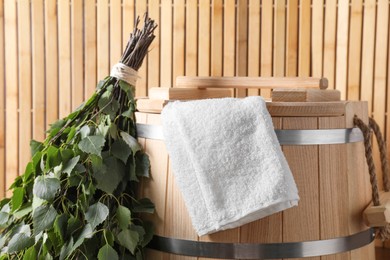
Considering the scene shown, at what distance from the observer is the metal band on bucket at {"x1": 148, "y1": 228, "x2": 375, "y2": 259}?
6.33 ft

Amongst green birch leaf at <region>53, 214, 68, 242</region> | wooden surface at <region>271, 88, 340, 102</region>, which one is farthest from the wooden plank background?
green birch leaf at <region>53, 214, 68, 242</region>

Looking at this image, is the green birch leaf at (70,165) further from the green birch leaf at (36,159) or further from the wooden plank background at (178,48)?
the wooden plank background at (178,48)

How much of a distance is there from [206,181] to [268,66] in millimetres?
1406

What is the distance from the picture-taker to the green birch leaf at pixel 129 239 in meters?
1.96

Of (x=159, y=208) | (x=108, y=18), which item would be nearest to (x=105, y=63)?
(x=108, y=18)

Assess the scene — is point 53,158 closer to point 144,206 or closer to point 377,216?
point 144,206

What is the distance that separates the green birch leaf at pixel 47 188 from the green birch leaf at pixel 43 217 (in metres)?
0.04

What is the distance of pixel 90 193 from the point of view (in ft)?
6.62

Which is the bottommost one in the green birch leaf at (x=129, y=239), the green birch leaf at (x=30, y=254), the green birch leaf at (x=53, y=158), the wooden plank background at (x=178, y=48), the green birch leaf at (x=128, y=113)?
the green birch leaf at (x=30, y=254)

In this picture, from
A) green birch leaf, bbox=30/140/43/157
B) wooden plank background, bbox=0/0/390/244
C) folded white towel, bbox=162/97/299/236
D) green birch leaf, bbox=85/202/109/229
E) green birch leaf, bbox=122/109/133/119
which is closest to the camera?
folded white towel, bbox=162/97/299/236

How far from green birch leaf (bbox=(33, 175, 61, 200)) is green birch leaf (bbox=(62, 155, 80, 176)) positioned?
0.14 feet

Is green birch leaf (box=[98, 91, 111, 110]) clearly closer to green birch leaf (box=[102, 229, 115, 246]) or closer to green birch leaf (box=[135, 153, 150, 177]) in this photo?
green birch leaf (box=[135, 153, 150, 177])

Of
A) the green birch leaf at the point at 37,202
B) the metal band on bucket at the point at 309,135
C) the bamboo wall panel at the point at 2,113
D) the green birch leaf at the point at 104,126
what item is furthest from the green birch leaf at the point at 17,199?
the bamboo wall panel at the point at 2,113

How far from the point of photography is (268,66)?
3.16 meters
